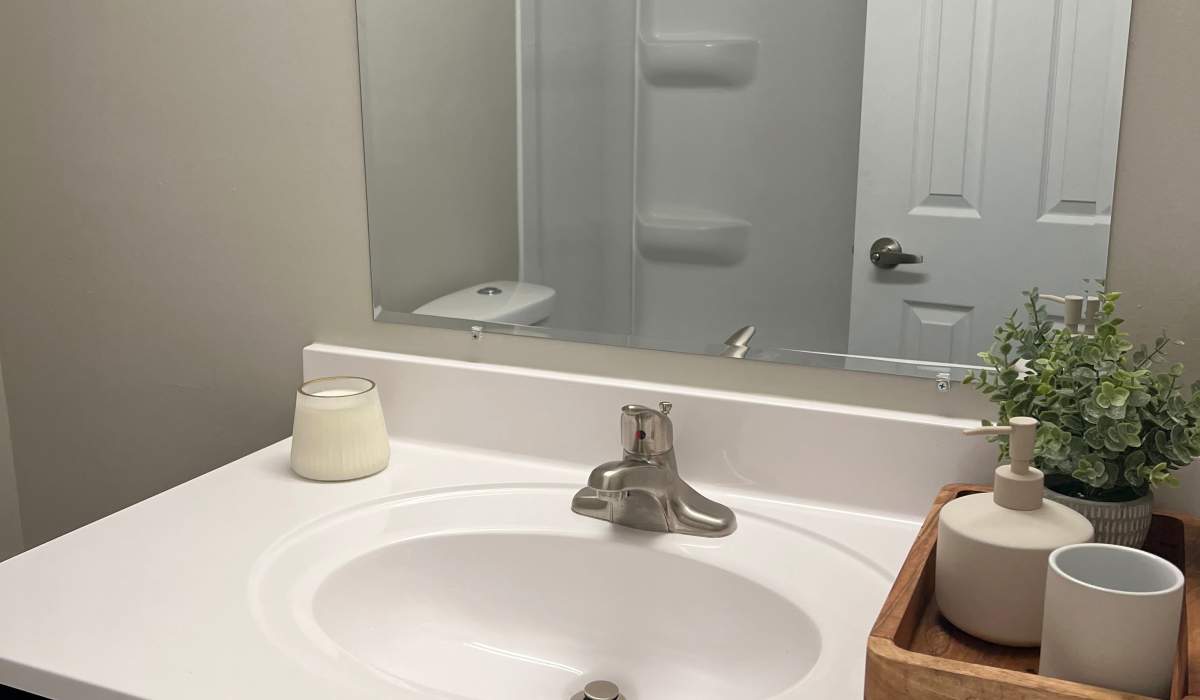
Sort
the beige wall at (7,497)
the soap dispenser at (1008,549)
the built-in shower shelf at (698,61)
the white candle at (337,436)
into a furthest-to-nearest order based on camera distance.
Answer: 1. the beige wall at (7,497)
2. the white candle at (337,436)
3. the built-in shower shelf at (698,61)
4. the soap dispenser at (1008,549)

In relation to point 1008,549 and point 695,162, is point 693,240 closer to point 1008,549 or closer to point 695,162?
point 695,162

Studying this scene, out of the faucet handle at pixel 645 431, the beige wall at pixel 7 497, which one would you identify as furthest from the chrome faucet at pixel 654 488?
the beige wall at pixel 7 497

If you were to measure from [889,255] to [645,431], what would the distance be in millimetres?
291

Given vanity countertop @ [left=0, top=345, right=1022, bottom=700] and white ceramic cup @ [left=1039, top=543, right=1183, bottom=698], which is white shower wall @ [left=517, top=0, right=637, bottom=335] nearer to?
vanity countertop @ [left=0, top=345, right=1022, bottom=700]

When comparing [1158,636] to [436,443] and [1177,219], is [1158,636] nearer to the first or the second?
[1177,219]

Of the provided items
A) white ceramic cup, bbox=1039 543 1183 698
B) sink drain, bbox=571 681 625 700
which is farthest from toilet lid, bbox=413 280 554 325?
white ceramic cup, bbox=1039 543 1183 698

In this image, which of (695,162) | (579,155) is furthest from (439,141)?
(695,162)

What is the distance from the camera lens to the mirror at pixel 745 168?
95cm

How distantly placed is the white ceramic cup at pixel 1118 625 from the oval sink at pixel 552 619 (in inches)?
11.6

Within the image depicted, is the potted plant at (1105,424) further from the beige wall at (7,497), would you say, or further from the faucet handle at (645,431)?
the beige wall at (7,497)

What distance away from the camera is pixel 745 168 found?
3.52 feet

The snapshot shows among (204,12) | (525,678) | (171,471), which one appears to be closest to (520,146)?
(204,12)

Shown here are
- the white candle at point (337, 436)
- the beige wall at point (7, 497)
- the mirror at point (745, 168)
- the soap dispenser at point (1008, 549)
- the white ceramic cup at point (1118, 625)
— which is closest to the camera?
the white ceramic cup at point (1118, 625)

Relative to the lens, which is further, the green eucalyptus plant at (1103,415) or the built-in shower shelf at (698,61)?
the built-in shower shelf at (698,61)
